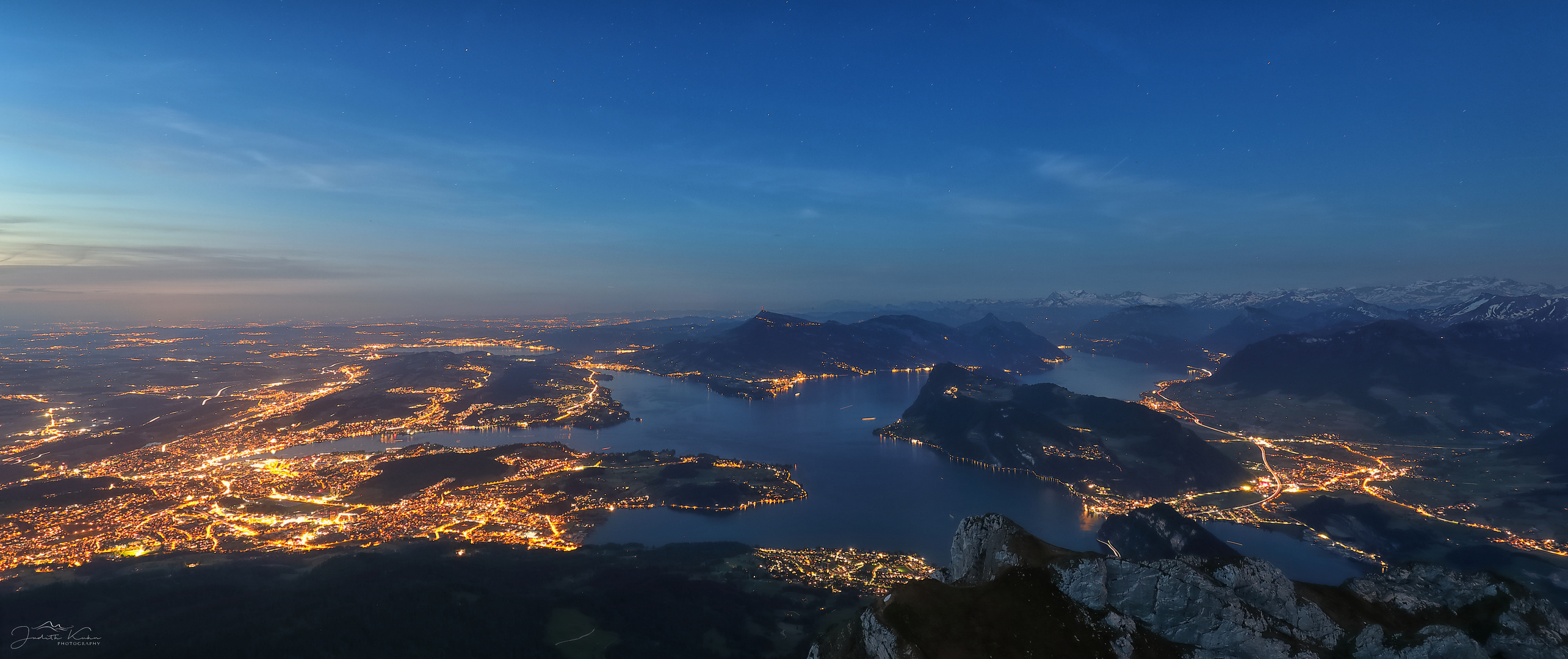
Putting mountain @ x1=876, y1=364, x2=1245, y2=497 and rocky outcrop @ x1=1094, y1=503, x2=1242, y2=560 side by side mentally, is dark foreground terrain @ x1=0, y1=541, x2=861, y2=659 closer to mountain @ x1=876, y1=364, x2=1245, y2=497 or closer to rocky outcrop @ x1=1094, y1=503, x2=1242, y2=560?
rocky outcrop @ x1=1094, y1=503, x2=1242, y2=560

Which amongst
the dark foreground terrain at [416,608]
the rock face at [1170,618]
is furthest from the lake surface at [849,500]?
the rock face at [1170,618]

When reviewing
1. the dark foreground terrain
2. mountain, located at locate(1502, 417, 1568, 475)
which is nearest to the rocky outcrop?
the dark foreground terrain

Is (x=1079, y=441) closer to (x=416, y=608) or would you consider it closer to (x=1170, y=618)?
(x=1170, y=618)

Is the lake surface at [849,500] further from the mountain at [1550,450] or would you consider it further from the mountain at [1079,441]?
the mountain at [1550,450]

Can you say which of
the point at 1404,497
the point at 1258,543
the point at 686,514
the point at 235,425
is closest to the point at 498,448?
the point at 686,514

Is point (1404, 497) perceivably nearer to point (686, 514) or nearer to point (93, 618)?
point (686, 514)
